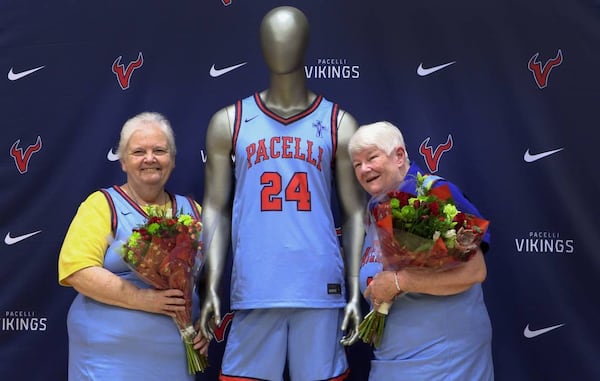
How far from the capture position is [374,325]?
2.70m

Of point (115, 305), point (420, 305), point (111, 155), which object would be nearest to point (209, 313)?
point (115, 305)

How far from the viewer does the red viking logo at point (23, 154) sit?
362 centimetres

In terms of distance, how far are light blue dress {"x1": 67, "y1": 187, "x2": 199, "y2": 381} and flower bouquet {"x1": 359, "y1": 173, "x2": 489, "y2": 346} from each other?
0.87 metres

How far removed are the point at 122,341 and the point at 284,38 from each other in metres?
1.22

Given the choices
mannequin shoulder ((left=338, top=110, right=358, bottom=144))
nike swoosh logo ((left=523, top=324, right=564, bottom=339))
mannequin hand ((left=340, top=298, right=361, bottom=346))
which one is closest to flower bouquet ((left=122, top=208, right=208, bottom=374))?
mannequin hand ((left=340, top=298, right=361, bottom=346))

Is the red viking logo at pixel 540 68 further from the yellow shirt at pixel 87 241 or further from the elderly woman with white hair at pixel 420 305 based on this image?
the yellow shirt at pixel 87 241

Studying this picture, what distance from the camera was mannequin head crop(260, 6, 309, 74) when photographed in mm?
2869

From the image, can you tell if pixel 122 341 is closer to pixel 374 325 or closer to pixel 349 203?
pixel 374 325

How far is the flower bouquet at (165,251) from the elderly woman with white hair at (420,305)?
605mm

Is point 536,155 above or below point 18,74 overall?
below

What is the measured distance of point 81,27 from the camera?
11.9 feet

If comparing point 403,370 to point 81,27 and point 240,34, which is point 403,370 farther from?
point 81,27

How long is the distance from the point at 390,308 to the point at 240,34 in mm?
1550

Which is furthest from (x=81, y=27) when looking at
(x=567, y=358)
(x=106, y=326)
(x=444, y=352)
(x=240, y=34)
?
(x=567, y=358)
